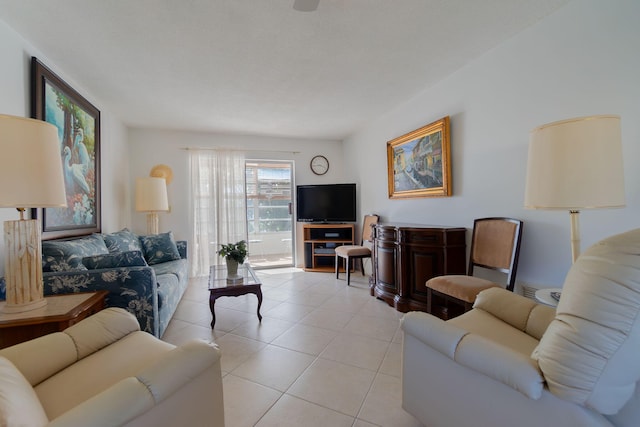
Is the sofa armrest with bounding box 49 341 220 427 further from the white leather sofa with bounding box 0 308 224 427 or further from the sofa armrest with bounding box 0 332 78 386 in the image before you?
the sofa armrest with bounding box 0 332 78 386

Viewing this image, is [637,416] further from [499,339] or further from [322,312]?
[322,312]

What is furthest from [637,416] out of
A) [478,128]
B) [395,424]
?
[478,128]

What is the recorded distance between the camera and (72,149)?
271cm

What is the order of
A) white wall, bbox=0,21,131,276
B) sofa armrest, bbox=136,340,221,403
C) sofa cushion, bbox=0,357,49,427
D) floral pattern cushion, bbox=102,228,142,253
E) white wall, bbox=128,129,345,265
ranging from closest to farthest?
sofa cushion, bbox=0,357,49,427 → sofa armrest, bbox=136,340,221,403 → white wall, bbox=0,21,131,276 → floral pattern cushion, bbox=102,228,142,253 → white wall, bbox=128,129,345,265

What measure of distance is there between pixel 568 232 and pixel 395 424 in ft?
5.52

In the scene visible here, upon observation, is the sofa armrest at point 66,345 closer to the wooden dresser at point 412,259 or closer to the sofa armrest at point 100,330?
the sofa armrest at point 100,330

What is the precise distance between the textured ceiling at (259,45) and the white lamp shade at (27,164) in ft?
3.26

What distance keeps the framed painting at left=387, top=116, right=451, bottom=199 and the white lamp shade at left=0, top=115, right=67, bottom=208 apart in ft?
9.96

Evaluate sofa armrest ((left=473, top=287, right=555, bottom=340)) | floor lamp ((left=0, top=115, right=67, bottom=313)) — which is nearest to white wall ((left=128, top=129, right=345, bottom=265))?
floor lamp ((left=0, top=115, right=67, bottom=313))

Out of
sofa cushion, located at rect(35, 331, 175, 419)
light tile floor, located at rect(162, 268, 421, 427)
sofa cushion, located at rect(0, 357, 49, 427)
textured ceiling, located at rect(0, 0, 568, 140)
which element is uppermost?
textured ceiling, located at rect(0, 0, 568, 140)

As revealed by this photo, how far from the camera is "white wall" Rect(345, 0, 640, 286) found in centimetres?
157

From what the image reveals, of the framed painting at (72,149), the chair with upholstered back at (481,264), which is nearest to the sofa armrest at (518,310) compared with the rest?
the chair with upholstered back at (481,264)

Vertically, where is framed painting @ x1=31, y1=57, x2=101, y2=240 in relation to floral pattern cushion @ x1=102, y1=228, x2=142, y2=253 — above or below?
above

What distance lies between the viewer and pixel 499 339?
1.30 m
